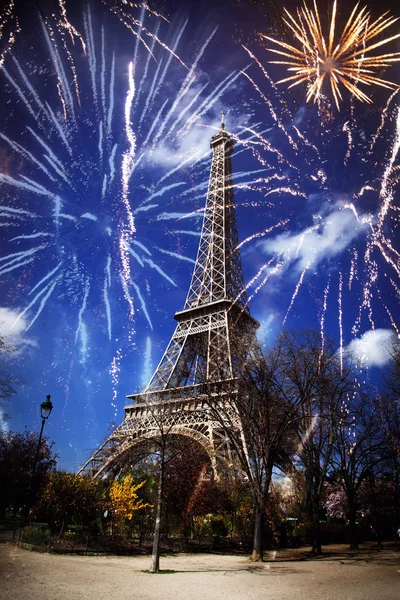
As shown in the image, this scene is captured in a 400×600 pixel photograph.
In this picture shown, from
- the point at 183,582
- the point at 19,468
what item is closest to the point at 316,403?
the point at 183,582

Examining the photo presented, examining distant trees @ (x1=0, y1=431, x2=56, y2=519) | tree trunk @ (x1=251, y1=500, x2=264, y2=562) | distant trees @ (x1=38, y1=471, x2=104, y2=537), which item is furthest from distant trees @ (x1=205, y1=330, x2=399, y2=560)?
A: distant trees @ (x1=0, y1=431, x2=56, y2=519)

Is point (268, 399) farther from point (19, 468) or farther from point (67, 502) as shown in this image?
point (19, 468)

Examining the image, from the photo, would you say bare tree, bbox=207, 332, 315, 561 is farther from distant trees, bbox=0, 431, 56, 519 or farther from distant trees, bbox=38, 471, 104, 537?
distant trees, bbox=0, 431, 56, 519

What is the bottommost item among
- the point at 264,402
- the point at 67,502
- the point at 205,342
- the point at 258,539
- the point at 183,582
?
the point at 183,582

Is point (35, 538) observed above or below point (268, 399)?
below

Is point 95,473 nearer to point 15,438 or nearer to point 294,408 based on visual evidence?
point 15,438

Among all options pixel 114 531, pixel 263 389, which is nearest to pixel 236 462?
pixel 114 531

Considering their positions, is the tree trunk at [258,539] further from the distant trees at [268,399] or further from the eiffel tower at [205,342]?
the eiffel tower at [205,342]
